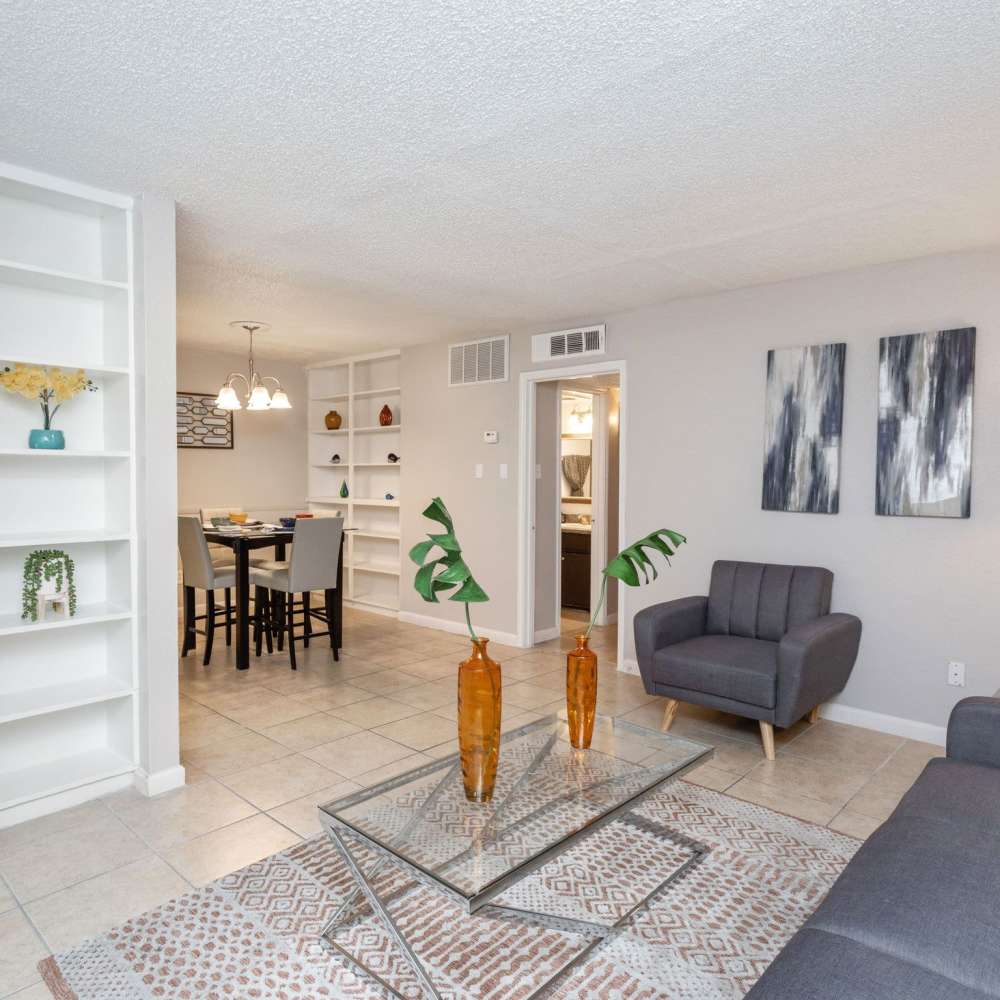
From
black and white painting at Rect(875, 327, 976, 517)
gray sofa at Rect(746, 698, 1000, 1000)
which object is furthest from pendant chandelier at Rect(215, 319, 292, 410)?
gray sofa at Rect(746, 698, 1000, 1000)

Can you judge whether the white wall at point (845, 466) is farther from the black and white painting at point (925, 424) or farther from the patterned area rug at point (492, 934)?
the patterned area rug at point (492, 934)

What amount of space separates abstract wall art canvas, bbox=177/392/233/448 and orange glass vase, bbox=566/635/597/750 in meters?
5.13

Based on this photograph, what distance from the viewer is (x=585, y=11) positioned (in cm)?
170

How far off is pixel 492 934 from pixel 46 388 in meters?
2.54

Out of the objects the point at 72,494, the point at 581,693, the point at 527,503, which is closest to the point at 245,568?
the point at 72,494

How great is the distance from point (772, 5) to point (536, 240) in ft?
5.80

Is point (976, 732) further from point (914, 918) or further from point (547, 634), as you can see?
point (547, 634)

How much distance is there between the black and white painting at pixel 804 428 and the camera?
3.81 meters

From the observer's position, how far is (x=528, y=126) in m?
2.27

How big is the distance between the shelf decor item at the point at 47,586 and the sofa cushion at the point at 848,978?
109 inches

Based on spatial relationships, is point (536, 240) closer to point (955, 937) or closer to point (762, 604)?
point (762, 604)

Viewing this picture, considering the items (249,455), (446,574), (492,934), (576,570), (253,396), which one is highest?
(253,396)

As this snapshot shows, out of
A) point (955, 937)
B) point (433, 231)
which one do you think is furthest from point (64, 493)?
point (955, 937)

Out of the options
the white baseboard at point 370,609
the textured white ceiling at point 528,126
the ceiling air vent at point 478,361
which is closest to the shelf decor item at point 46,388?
the textured white ceiling at point 528,126
